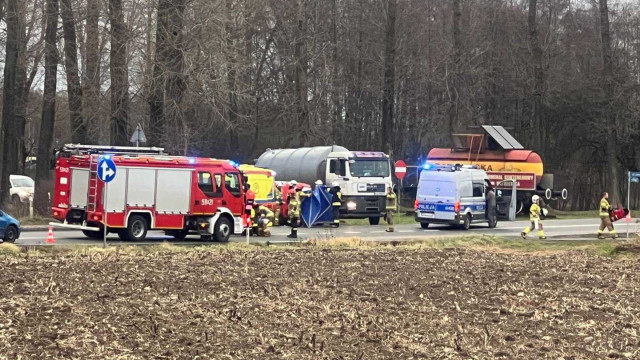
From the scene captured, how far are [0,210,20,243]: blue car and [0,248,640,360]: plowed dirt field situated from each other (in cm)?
518

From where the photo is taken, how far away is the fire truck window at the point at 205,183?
88.2ft

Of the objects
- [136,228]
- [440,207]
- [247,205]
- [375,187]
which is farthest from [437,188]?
[136,228]

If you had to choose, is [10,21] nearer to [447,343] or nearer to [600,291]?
[600,291]

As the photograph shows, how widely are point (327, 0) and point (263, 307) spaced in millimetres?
46346

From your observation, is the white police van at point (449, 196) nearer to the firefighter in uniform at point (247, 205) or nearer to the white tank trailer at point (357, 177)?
the white tank trailer at point (357, 177)

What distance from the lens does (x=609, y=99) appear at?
5112cm

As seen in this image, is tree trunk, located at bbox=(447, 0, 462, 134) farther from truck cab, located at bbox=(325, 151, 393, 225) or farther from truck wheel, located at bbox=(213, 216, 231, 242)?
truck wheel, located at bbox=(213, 216, 231, 242)

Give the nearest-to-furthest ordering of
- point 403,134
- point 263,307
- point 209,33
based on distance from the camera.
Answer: point 263,307 < point 209,33 < point 403,134

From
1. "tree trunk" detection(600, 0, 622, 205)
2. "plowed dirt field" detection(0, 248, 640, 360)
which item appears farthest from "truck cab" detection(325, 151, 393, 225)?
"tree trunk" detection(600, 0, 622, 205)

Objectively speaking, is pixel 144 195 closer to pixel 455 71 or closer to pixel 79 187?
pixel 79 187

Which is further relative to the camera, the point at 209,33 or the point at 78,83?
the point at 78,83

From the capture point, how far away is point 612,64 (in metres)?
52.2

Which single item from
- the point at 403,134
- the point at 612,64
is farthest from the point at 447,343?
the point at 403,134

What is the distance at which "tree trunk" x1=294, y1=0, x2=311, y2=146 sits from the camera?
52.1 metres
